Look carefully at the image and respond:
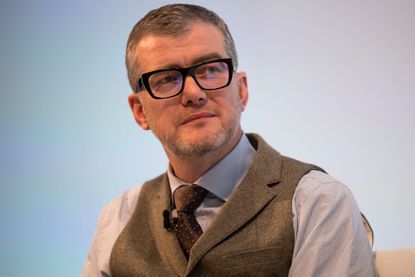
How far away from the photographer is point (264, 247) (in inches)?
56.7

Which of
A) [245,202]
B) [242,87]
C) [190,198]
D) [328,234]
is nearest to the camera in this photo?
[328,234]

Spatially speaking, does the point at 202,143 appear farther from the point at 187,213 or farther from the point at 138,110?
the point at 138,110

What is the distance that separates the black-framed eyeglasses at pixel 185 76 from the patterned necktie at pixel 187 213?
0.31 metres

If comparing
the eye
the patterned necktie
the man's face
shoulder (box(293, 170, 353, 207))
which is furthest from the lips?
shoulder (box(293, 170, 353, 207))

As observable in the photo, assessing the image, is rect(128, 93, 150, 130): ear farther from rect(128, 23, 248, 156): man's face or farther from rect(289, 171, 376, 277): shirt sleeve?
rect(289, 171, 376, 277): shirt sleeve

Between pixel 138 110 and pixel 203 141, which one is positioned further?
pixel 138 110

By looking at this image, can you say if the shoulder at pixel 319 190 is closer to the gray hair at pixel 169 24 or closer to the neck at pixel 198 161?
the neck at pixel 198 161

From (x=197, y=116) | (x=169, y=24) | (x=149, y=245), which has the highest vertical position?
(x=169, y=24)

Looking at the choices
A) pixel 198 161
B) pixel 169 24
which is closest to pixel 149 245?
pixel 198 161

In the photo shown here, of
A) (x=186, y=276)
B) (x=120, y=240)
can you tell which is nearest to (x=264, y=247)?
(x=186, y=276)

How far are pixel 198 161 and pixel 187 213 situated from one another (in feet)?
0.56

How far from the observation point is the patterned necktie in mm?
1571

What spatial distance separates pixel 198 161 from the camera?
169cm

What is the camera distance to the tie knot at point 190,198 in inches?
64.8
